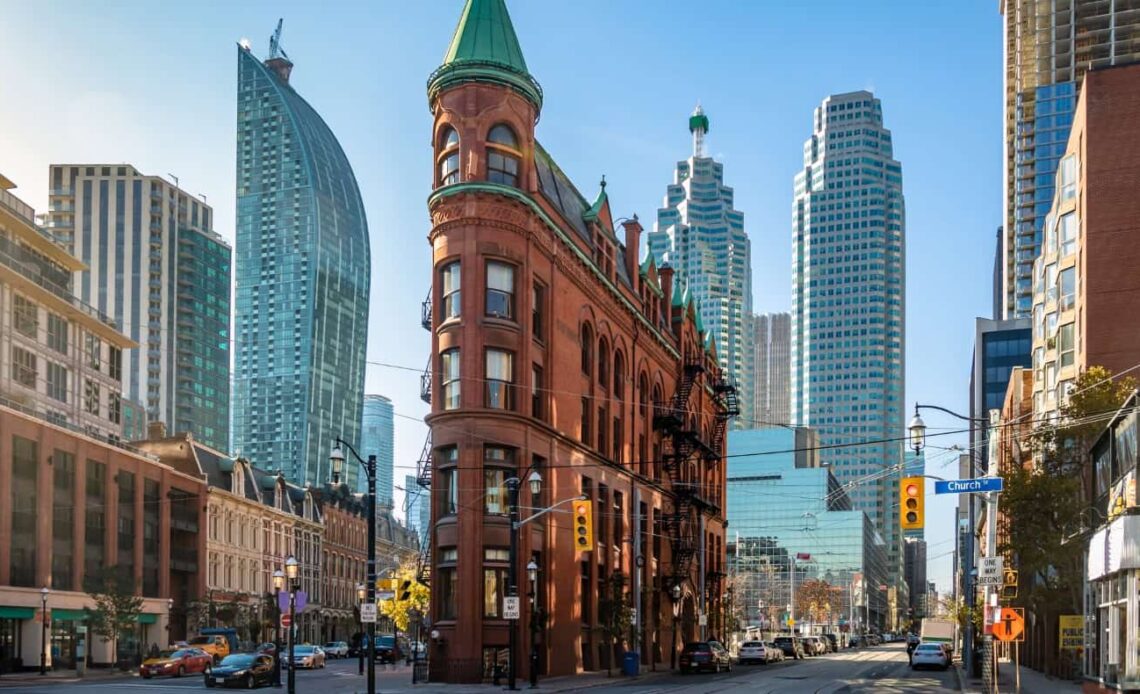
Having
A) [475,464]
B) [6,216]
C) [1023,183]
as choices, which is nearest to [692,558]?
[475,464]

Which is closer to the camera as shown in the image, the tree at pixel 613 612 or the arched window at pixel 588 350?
the tree at pixel 613 612

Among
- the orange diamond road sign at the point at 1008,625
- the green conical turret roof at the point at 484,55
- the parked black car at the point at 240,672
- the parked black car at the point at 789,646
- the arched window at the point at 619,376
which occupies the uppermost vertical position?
the green conical turret roof at the point at 484,55

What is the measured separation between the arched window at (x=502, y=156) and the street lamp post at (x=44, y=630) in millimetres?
34030

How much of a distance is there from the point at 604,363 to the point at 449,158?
56.5 ft

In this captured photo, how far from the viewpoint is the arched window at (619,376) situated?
2607 inches

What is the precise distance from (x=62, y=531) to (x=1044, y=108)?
6155 inches

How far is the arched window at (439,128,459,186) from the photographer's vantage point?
5091 centimetres

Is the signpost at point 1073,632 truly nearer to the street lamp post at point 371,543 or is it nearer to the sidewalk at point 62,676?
the street lamp post at point 371,543

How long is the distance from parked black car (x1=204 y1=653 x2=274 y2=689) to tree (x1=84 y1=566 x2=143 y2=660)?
2666 centimetres

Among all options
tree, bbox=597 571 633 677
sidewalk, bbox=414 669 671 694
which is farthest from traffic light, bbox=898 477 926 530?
tree, bbox=597 571 633 677

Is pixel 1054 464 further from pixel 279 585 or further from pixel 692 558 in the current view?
pixel 692 558

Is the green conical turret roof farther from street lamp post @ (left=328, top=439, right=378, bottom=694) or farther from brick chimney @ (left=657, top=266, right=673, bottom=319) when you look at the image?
brick chimney @ (left=657, top=266, right=673, bottom=319)

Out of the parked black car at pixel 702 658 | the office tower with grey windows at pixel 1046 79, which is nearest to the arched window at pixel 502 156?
the parked black car at pixel 702 658

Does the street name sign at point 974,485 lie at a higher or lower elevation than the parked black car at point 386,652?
higher
